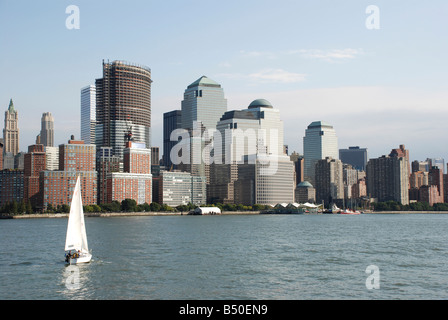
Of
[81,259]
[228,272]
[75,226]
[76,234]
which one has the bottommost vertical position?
[228,272]

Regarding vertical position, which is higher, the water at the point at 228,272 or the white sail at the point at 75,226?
the white sail at the point at 75,226

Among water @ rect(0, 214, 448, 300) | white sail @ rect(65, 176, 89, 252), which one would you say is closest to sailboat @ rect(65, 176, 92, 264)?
white sail @ rect(65, 176, 89, 252)

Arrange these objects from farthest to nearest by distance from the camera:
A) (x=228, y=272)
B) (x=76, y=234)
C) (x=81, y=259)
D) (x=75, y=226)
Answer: (x=76, y=234) < (x=75, y=226) < (x=81, y=259) < (x=228, y=272)

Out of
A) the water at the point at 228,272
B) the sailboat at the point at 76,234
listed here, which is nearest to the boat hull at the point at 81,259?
the sailboat at the point at 76,234

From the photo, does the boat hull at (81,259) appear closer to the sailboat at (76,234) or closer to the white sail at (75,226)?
the sailboat at (76,234)

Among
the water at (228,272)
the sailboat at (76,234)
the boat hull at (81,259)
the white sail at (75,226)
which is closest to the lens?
the water at (228,272)

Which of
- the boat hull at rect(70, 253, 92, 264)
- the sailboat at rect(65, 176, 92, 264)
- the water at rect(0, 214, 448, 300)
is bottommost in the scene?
the water at rect(0, 214, 448, 300)

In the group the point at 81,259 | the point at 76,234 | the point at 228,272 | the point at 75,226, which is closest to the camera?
the point at 228,272

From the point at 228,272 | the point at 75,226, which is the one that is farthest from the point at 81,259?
the point at 228,272

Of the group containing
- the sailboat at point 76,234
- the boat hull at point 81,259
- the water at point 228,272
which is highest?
the sailboat at point 76,234

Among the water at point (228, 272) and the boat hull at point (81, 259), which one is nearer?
the water at point (228, 272)

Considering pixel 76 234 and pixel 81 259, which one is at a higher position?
pixel 76 234

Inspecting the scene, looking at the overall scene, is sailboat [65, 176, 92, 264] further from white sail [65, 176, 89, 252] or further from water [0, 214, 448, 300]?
water [0, 214, 448, 300]

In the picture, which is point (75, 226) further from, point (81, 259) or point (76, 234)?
point (81, 259)
